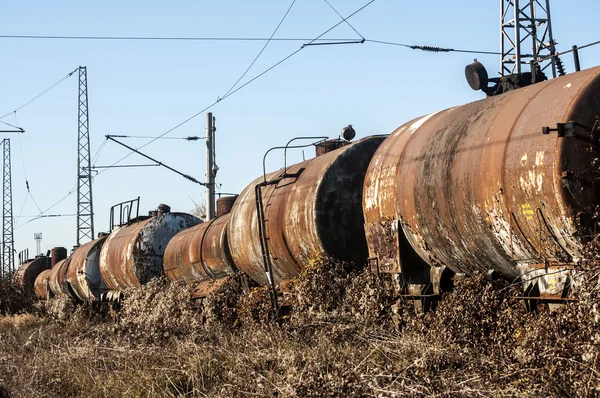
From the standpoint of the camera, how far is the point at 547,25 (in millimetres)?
21750

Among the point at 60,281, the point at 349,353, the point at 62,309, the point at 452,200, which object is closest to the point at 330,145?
the point at 452,200

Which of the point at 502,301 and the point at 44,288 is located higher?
the point at 502,301

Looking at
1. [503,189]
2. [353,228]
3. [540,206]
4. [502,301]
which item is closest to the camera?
[540,206]

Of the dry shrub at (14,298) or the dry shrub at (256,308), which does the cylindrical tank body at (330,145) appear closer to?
the dry shrub at (256,308)

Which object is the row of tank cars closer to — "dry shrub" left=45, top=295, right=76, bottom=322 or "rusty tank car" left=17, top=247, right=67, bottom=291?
"dry shrub" left=45, top=295, right=76, bottom=322

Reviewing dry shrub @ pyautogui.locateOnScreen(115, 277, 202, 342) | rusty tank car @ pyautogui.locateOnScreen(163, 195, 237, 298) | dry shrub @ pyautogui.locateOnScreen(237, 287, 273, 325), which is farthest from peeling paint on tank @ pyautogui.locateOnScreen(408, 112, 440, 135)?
rusty tank car @ pyautogui.locateOnScreen(163, 195, 237, 298)

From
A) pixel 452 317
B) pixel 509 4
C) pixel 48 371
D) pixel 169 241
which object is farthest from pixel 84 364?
pixel 509 4

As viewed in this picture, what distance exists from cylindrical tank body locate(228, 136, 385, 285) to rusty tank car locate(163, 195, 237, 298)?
125 inches

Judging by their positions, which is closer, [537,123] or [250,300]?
[537,123]

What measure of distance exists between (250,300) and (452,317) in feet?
17.7

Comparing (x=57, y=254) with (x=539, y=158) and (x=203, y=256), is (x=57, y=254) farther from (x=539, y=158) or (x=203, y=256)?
(x=539, y=158)

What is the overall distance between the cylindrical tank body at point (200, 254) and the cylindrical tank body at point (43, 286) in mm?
15169

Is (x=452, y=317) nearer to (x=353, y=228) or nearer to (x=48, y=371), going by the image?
(x=353, y=228)

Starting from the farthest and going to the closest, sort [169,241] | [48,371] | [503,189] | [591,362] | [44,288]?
[44,288], [169,241], [48,371], [503,189], [591,362]
